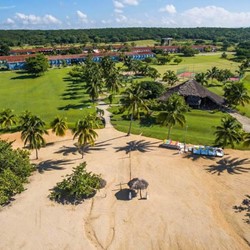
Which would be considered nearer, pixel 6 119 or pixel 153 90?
pixel 6 119

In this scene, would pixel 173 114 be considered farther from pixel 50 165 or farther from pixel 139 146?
pixel 50 165

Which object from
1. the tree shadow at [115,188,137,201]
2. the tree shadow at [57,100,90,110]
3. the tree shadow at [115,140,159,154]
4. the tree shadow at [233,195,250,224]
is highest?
the tree shadow at [233,195,250,224]

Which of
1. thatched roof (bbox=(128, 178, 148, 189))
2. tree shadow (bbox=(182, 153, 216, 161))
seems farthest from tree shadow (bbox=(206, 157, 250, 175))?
thatched roof (bbox=(128, 178, 148, 189))

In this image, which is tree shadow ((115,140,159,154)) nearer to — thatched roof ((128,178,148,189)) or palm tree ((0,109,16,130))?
thatched roof ((128,178,148,189))

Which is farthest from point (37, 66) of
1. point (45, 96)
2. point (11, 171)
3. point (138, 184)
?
point (138, 184)

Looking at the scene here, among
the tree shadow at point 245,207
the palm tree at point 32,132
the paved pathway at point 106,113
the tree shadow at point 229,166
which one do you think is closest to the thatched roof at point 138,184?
the tree shadow at point 245,207

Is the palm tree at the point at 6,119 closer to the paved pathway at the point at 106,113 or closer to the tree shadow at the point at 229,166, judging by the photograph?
the paved pathway at the point at 106,113
